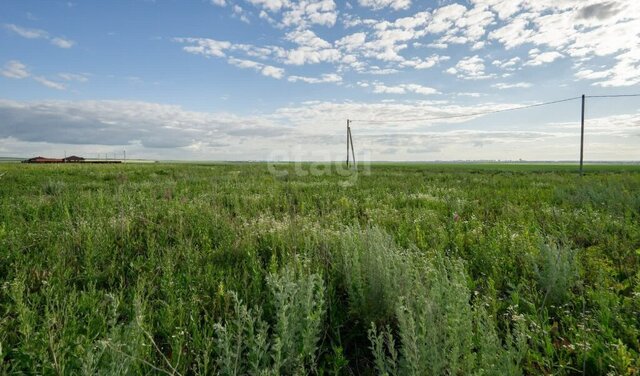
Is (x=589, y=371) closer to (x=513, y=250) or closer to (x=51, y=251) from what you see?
(x=513, y=250)

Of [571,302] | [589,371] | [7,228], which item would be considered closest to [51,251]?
[7,228]

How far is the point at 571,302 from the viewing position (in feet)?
10.6

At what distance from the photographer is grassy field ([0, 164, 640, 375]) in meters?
2.10

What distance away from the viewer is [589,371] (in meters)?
2.34

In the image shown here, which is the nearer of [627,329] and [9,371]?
[9,371]

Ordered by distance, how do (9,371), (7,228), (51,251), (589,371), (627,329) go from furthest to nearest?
(7,228) < (51,251) < (627,329) < (589,371) < (9,371)

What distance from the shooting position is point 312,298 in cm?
307

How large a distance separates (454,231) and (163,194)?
8.24m

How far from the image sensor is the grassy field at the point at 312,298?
210 centimetres

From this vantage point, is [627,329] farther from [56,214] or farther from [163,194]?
[163,194]

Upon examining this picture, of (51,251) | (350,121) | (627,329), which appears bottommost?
(627,329)

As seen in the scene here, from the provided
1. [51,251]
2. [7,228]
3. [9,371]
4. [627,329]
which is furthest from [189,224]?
[627,329]

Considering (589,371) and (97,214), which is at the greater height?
(97,214)


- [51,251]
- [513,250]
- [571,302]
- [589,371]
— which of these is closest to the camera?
[589,371]
